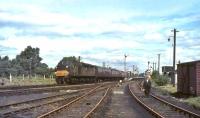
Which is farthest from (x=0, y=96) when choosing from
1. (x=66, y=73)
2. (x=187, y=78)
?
(x=66, y=73)

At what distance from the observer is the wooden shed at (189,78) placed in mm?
37219

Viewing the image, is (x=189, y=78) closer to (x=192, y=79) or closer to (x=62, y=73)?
(x=192, y=79)

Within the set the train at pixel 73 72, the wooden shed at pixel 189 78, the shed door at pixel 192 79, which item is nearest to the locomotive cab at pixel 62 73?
the train at pixel 73 72

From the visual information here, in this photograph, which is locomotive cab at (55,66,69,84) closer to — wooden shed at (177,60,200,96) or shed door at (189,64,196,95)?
wooden shed at (177,60,200,96)

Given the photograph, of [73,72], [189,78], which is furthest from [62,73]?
[189,78]

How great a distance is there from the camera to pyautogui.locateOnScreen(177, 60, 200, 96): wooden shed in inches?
1465

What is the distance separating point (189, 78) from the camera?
1582 inches

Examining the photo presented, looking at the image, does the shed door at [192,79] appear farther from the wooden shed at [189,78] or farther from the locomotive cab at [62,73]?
the locomotive cab at [62,73]

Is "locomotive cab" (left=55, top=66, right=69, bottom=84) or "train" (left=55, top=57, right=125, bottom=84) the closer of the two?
"locomotive cab" (left=55, top=66, right=69, bottom=84)

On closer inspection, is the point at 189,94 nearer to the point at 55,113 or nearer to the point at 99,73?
the point at 55,113

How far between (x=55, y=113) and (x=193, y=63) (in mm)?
Answer: 21362

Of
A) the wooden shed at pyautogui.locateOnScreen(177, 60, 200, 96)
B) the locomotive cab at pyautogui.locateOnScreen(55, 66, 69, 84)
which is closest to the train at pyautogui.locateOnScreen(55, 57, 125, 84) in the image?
the locomotive cab at pyautogui.locateOnScreen(55, 66, 69, 84)

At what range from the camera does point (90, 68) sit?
75000mm

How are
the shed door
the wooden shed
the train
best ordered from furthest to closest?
the train → the shed door → the wooden shed
